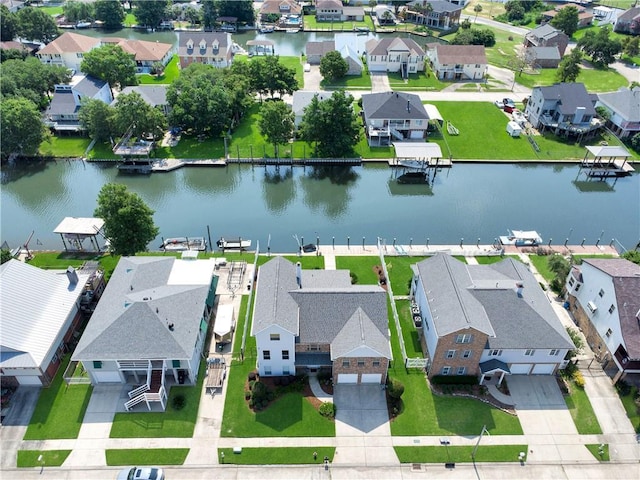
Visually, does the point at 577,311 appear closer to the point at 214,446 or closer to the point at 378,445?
the point at 378,445

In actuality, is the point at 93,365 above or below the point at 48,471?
above

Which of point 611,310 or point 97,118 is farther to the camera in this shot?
point 97,118

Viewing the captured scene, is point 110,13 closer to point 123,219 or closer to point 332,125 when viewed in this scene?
point 332,125

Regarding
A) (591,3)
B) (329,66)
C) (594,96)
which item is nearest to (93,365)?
(329,66)

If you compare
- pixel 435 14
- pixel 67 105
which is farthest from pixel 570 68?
pixel 67 105

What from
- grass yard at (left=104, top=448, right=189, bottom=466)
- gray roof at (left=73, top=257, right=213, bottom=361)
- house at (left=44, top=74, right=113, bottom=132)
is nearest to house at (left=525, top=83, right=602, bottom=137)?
gray roof at (left=73, top=257, right=213, bottom=361)

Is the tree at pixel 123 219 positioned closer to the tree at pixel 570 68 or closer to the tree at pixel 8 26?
the tree at pixel 570 68
